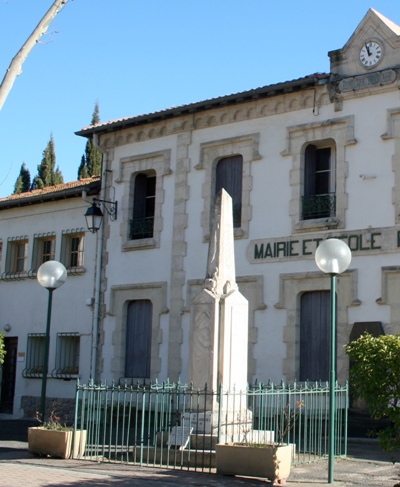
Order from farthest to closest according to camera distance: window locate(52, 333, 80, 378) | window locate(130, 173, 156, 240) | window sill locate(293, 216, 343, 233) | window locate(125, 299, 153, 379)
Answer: window locate(52, 333, 80, 378) → window locate(130, 173, 156, 240) → window locate(125, 299, 153, 379) → window sill locate(293, 216, 343, 233)

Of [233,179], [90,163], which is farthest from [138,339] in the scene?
[90,163]

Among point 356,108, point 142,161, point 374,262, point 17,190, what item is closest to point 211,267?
point 374,262

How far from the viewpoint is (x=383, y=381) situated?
29.9ft

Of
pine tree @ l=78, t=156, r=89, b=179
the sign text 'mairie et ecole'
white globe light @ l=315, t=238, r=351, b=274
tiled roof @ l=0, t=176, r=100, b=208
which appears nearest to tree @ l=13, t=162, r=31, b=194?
pine tree @ l=78, t=156, r=89, b=179

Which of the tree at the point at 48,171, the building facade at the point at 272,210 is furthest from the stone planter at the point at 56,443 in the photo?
the tree at the point at 48,171

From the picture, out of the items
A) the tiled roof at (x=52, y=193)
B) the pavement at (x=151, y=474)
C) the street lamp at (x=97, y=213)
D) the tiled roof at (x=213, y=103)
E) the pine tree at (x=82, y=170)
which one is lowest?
the pavement at (x=151, y=474)

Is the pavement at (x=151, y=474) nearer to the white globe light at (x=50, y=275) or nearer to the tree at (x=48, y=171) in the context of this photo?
the white globe light at (x=50, y=275)

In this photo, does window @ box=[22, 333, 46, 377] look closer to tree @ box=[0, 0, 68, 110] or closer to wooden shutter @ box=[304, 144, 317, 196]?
wooden shutter @ box=[304, 144, 317, 196]

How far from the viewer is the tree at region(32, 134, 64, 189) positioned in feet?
147

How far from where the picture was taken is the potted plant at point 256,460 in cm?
1019

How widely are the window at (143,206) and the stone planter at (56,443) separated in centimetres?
904

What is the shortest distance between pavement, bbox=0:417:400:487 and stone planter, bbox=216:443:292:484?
105 mm

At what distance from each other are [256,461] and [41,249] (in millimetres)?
14975

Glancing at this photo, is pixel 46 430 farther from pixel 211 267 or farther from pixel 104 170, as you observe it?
pixel 104 170
